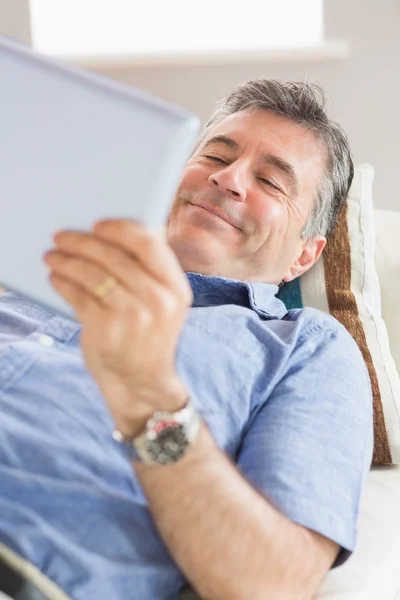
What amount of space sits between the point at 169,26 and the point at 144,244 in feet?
6.36

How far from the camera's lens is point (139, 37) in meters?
2.45

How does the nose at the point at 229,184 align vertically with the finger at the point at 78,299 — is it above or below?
below

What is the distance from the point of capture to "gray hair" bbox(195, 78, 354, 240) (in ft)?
4.44

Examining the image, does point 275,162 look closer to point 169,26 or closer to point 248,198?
point 248,198

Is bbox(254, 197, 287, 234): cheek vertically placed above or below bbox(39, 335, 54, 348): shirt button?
above

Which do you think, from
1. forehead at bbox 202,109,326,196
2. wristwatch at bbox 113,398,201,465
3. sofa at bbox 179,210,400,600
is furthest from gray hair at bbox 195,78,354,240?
wristwatch at bbox 113,398,201,465

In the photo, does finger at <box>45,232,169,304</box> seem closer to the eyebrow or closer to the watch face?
the watch face

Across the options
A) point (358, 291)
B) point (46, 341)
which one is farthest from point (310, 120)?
point (46, 341)

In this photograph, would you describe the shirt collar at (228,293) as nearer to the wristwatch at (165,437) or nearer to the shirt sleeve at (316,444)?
the shirt sleeve at (316,444)

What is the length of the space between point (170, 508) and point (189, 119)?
1.21 feet

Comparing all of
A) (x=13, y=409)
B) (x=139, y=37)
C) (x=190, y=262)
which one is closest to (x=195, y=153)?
(x=190, y=262)

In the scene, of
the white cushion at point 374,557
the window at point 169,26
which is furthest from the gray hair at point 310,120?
the window at point 169,26

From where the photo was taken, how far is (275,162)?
1.29 m

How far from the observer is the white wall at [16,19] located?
244 cm
